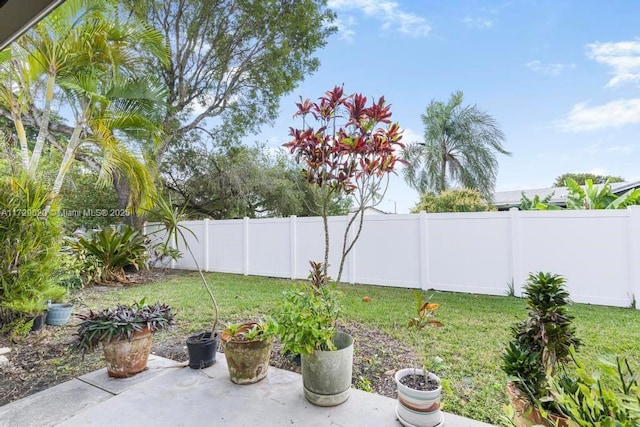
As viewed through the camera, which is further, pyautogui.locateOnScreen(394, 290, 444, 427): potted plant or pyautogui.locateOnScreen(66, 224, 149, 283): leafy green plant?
pyautogui.locateOnScreen(66, 224, 149, 283): leafy green plant

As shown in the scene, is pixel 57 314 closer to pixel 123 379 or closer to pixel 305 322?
pixel 123 379

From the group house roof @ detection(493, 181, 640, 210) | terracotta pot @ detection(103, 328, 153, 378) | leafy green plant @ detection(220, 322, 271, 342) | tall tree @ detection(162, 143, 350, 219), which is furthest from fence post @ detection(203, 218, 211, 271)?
house roof @ detection(493, 181, 640, 210)

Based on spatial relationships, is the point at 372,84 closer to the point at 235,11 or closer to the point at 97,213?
the point at 235,11

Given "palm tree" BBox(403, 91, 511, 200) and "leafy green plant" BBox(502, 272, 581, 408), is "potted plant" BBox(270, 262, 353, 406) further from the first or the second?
"palm tree" BBox(403, 91, 511, 200)

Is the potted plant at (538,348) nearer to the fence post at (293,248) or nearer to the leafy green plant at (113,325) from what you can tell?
the leafy green plant at (113,325)

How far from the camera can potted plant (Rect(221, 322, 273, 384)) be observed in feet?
7.90

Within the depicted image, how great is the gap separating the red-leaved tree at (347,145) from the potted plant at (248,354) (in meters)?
1.15

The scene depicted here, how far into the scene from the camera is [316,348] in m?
2.19

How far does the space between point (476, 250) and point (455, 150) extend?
7.93 metres

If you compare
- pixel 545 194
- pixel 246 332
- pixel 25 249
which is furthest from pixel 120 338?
pixel 545 194

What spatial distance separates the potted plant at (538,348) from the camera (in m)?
1.57

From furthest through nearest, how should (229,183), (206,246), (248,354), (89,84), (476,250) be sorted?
1. (229,183)
2. (206,246)
3. (476,250)
4. (89,84)
5. (248,354)

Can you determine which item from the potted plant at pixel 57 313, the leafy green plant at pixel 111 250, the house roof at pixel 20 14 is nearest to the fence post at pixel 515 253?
the house roof at pixel 20 14

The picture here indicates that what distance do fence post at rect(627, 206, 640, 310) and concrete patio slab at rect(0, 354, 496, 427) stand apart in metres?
4.13
